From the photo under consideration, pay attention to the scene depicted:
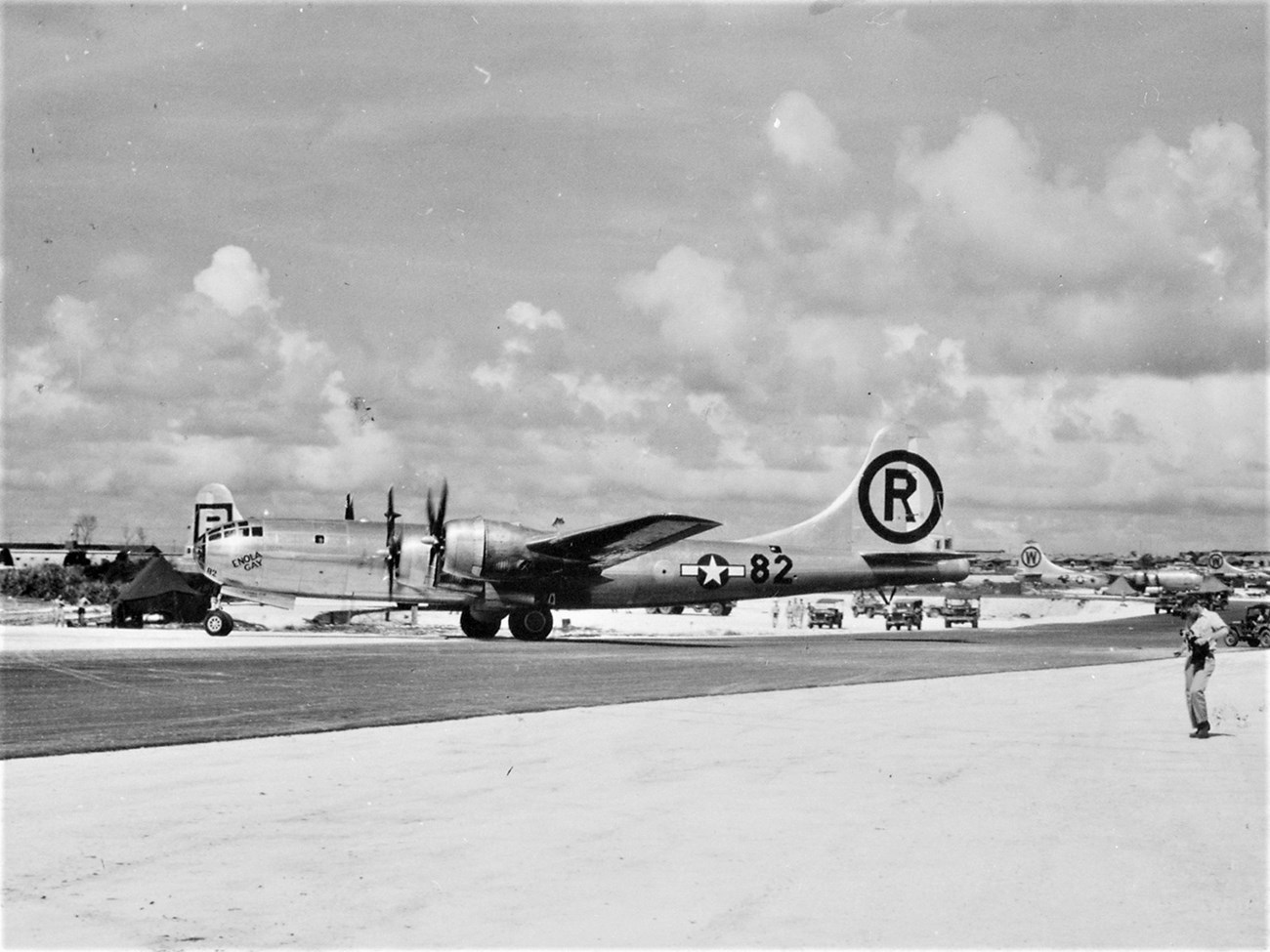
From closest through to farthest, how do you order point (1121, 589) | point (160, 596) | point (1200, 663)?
point (1200, 663)
point (160, 596)
point (1121, 589)

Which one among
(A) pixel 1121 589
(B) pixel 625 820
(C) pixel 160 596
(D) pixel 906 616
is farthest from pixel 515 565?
(A) pixel 1121 589

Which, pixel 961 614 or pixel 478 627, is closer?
pixel 478 627

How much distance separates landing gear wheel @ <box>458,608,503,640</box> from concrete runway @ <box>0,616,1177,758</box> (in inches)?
63.4

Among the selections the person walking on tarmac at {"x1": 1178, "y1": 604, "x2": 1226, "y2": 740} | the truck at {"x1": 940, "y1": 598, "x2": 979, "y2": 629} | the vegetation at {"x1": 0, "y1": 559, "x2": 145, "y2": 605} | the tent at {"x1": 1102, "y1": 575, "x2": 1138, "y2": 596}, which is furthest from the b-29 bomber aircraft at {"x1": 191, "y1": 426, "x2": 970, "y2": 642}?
the tent at {"x1": 1102, "y1": 575, "x2": 1138, "y2": 596}

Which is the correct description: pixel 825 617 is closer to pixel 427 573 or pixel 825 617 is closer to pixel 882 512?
pixel 882 512

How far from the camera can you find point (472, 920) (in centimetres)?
792

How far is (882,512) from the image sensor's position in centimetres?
4725

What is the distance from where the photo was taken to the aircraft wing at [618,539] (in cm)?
3847

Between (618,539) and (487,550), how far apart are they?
422 centimetres

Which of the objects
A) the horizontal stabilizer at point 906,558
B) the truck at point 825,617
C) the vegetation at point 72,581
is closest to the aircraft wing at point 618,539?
the horizontal stabilizer at point 906,558

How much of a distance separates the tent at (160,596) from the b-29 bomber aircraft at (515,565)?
4.26 m

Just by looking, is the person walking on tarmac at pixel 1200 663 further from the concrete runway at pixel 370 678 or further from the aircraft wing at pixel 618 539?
the aircraft wing at pixel 618 539

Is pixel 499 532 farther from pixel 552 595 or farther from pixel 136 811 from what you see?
pixel 136 811

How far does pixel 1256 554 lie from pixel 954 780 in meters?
174
